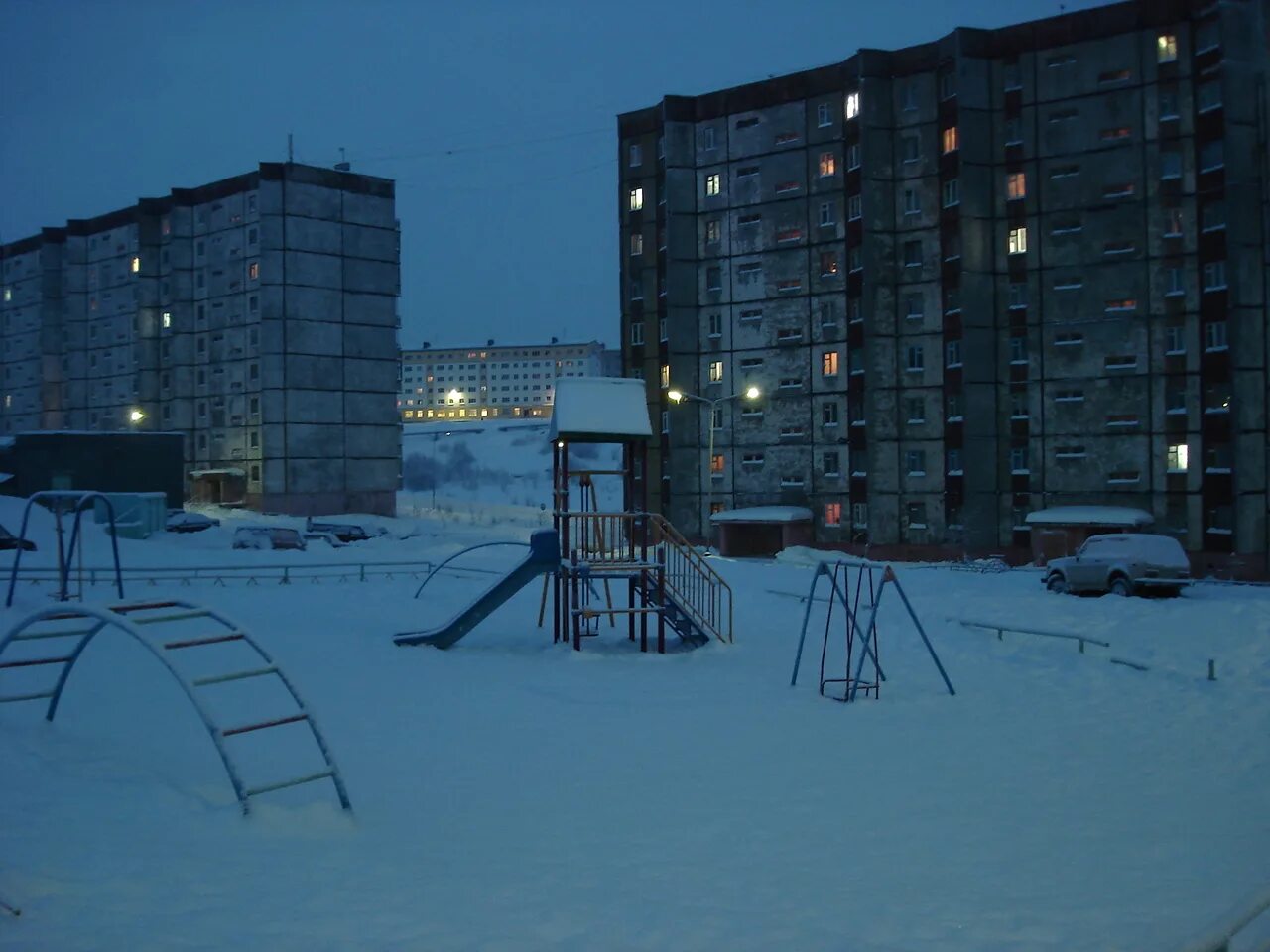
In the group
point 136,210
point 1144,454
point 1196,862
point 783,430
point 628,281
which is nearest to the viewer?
point 1196,862

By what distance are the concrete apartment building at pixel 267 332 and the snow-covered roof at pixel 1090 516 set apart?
46536 mm

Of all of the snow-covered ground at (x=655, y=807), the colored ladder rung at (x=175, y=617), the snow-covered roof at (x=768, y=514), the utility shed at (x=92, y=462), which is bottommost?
the snow-covered ground at (x=655, y=807)

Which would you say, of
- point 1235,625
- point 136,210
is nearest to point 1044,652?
point 1235,625

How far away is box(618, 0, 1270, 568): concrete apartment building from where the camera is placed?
146 ft

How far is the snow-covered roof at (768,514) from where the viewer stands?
53000mm

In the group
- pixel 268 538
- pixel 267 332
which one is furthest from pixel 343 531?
pixel 267 332

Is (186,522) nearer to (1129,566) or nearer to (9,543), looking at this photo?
(9,543)

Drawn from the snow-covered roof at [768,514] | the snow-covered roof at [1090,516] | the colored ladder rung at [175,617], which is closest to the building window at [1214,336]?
the snow-covered roof at [1090,516]

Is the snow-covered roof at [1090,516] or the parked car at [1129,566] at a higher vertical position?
the snow-covered roof at [1090,516]

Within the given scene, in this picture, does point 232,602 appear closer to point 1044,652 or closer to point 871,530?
point 1044,652

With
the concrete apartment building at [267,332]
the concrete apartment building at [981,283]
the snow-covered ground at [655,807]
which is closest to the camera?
the snow-covered ground at [655,807]

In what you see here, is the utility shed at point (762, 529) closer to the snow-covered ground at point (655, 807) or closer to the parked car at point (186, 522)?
the parked car at point (186, 522)

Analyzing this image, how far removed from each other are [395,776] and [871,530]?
142 feet

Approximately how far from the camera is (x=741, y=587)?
31.1m
